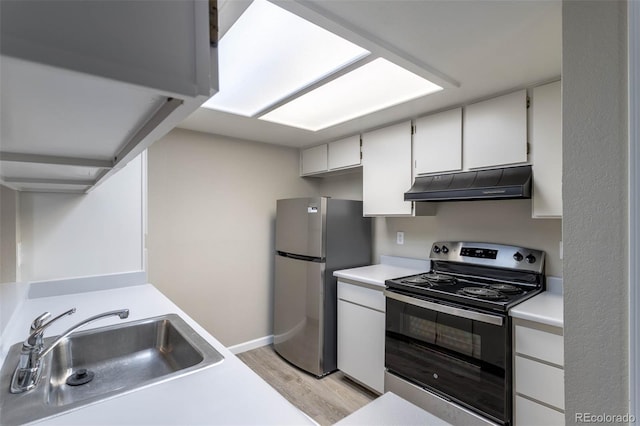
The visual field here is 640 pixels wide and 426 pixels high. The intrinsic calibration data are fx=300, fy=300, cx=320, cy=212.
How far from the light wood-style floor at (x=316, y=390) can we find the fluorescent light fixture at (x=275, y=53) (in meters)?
2.25

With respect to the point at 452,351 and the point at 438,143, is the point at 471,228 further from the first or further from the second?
the point at 452,351

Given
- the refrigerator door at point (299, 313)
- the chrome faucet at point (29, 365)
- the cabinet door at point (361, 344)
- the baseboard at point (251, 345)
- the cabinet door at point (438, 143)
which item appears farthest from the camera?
the baseboard at point (251, 345)

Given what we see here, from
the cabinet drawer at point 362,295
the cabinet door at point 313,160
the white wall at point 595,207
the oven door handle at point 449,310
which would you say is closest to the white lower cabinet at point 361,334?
the cabinet drawer at point 362,295

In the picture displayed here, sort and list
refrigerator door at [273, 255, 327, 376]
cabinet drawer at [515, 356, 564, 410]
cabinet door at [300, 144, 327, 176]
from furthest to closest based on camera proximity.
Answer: cabinet door at [300, 144, 327, 176]
refrigerator door at [273, 255, 327, 376]
cabinet drawer at [515, 356, 564, 410]

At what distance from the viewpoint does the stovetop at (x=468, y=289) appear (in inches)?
67.3

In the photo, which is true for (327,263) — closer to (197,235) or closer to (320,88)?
(197,235)

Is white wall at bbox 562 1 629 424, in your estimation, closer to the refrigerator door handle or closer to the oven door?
the oven door

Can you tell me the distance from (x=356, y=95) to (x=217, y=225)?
1854 millimetres

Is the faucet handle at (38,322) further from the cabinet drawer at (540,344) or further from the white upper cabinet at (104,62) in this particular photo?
the cabinet drawer at (540,344)

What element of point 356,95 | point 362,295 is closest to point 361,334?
point 362,295

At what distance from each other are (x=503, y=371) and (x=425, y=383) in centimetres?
52

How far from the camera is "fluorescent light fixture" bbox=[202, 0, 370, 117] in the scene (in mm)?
1320

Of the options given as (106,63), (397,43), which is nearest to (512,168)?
(397,43)

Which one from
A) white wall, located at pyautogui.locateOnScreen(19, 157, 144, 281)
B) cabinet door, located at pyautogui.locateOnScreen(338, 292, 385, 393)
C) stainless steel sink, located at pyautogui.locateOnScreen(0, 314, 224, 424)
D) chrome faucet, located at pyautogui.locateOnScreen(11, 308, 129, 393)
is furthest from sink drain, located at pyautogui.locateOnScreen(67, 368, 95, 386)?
cabinet door, located at pyautogui.locateOnScreen(338, 292, 385, 393)
